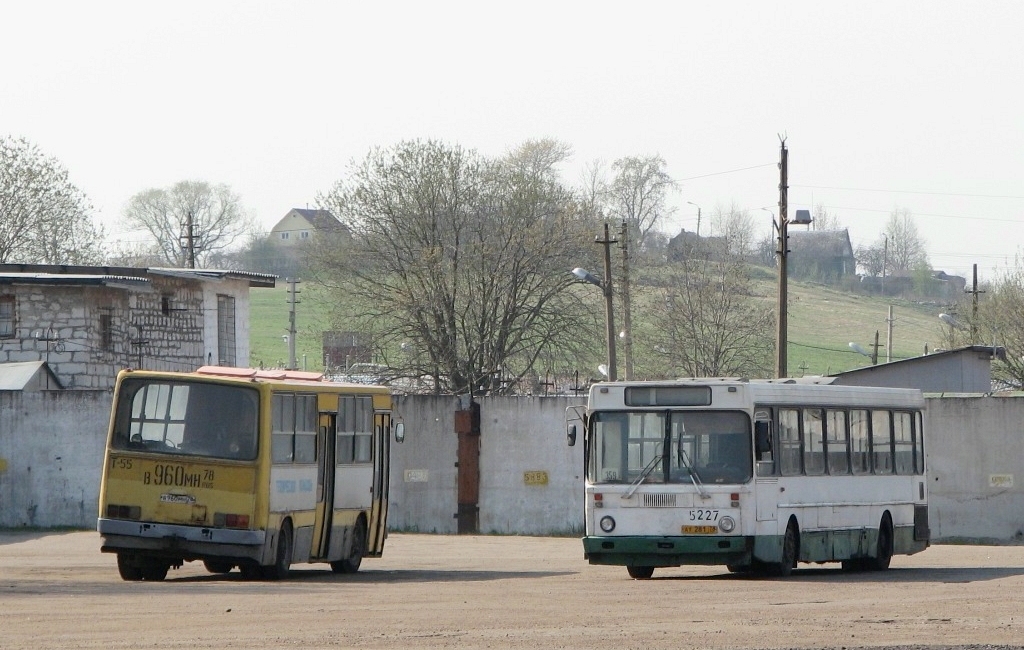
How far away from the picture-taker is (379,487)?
22391 millimetres

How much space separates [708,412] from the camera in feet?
63.7

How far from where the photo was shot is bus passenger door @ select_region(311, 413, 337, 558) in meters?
20.0

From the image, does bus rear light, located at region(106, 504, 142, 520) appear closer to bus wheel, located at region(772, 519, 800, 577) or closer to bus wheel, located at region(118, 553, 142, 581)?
bus wheel, located at region(118, 553, 142, 581)

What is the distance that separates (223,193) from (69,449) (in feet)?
323

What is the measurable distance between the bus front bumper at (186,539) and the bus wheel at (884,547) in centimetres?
903

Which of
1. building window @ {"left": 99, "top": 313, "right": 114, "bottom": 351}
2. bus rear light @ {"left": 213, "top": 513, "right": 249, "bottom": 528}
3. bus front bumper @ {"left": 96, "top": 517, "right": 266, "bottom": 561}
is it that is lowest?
bus front bumper @ {"left": 96, "top": 517, "right": 266, "bottom": 561}

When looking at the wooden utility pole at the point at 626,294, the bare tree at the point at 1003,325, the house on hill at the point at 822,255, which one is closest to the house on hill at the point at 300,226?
the wooden utility pole at the point at 626,294

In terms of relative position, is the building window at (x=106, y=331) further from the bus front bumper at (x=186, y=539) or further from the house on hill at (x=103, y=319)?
the bus front bumper at (x=186, y=539)

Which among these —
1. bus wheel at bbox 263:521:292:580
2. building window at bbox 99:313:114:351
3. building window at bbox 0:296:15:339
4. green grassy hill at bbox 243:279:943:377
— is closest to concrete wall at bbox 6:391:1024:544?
building window at bbox 0:296:15:339

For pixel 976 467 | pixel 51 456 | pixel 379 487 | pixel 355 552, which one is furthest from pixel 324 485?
pixel 976 467

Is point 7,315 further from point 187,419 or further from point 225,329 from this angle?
point 187,419

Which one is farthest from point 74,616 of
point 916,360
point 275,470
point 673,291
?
point 673,291

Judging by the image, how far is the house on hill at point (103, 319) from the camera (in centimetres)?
3931

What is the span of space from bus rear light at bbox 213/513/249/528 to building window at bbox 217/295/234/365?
29.0 m
